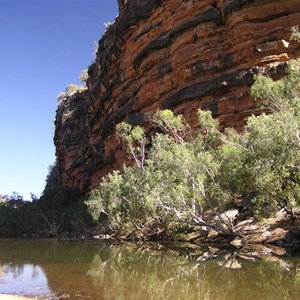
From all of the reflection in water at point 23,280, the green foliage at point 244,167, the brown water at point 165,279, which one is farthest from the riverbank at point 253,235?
the reflection in water at point 23,280

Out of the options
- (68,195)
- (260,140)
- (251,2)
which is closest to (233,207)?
(260,140)

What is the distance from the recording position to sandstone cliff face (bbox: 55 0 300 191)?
39.3m

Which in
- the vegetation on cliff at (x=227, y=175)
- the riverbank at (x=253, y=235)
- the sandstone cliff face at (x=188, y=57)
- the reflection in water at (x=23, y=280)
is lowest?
the reflection in water at (x=23, y=280)

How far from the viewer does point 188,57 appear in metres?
44.8

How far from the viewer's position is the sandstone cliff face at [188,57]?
39344 mm

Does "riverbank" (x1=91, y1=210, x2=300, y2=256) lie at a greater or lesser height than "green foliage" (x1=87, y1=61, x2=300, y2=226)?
lesser

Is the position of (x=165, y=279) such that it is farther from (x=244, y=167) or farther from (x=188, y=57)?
(x=188, y=57)

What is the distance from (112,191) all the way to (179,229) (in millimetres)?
13968

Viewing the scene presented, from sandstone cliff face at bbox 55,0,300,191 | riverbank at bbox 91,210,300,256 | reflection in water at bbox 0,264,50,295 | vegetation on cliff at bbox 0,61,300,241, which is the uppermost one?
sandstone cliff face at bbox 55,0,300,191

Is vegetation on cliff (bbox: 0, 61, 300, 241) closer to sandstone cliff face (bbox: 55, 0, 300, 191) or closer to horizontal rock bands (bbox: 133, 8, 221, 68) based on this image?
sandstone cliff face (bbox: 55, 0, 300, 191)

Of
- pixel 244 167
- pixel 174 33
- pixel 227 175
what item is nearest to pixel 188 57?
pixel 174 33

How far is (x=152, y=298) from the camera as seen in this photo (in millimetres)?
12188

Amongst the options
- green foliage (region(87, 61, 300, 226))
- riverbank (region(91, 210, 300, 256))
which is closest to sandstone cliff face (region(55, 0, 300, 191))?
green foliage (region(87, 61, 300, 226))

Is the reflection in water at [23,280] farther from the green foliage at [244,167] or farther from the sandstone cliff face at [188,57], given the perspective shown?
the sandstone cliff face at [188,57]
